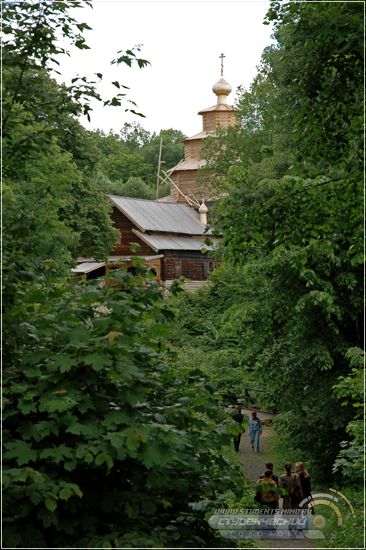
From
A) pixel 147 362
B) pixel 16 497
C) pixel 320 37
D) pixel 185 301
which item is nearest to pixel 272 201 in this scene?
pixel 320 37

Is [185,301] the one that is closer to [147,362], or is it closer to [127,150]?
[147,362]

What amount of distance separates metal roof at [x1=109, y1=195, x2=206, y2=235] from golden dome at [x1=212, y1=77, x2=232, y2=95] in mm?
15874

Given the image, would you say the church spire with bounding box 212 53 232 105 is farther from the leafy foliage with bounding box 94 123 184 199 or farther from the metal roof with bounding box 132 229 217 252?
the metal roof with bounding box 132 229 217 252

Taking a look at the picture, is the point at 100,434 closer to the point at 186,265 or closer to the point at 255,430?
the point at 255,430

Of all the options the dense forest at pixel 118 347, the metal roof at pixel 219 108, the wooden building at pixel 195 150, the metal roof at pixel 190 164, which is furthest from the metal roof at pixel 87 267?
the dense forest at pixel 118 347

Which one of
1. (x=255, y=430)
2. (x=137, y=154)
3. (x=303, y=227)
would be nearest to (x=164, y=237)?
(x=255, y=430)

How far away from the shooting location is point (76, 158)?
42844 mm

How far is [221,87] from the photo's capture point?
72812 millimetres

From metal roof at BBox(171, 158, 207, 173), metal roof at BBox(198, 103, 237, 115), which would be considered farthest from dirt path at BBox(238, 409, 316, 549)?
metal roof at BBox(198, 103, 237, 115)

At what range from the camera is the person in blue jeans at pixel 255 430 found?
79.5 feet

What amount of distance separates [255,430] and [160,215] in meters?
33.3

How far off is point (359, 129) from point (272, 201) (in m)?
1.22

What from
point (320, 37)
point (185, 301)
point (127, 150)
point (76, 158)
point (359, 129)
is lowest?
point (185, 301)

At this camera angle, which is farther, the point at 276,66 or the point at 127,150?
the point at 127,150
